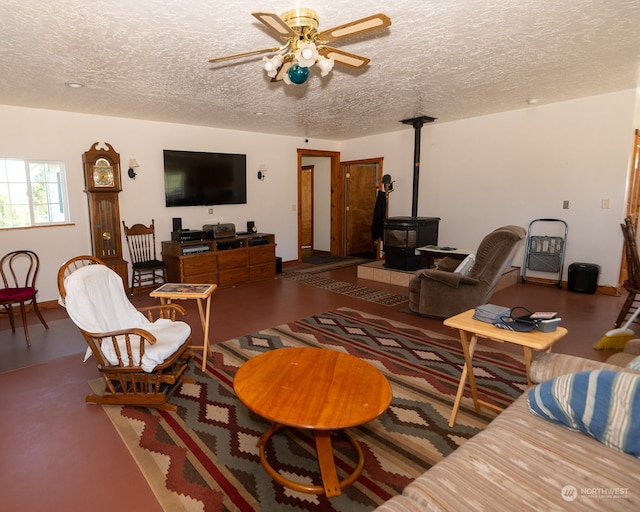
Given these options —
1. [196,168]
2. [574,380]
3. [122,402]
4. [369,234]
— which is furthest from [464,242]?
[122,402]

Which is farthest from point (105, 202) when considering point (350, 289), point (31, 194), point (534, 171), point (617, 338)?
point (534, 171)

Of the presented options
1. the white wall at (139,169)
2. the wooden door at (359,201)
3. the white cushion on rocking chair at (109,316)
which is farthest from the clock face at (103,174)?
the wooden door at (359,201)

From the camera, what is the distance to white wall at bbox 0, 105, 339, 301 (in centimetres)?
446

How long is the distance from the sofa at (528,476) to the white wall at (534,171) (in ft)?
14.4

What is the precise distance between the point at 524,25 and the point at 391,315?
2842 mm

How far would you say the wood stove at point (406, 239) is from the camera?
5.58 m

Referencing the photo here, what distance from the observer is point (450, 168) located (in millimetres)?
6156

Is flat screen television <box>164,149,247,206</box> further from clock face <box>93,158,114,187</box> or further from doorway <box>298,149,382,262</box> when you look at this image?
doorway <box>298,149,382,262</box>

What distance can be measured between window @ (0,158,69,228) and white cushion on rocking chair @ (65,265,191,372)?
111 inches

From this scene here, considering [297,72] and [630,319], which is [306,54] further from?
[630,319]

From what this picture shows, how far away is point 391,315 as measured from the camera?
13.7ft

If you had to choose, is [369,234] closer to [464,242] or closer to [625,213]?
[464,242]

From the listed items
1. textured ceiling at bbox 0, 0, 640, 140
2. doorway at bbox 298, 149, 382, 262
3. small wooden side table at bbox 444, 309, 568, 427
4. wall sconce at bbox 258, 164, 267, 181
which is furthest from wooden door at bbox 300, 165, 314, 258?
small wooden side table at bbox 444, 309, 568, 427

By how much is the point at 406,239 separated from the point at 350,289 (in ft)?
3.82
